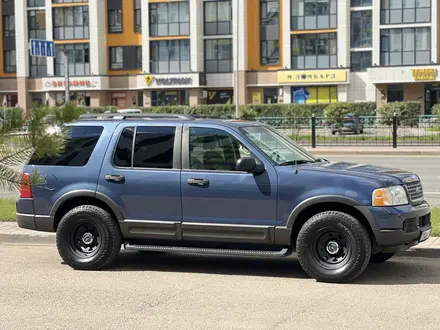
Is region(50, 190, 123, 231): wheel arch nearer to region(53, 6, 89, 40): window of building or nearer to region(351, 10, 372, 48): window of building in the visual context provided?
region(351, 10, 372, 48): window of building

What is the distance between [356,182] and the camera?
7531 millimetres

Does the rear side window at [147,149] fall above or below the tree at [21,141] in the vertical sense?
below

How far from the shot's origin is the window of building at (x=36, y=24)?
2645 inches

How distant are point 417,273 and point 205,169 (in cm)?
252

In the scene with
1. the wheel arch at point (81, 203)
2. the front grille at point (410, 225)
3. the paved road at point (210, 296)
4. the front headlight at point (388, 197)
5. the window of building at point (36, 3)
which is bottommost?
the paved road at point (210, 296)

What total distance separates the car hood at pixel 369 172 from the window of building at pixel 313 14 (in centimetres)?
5393

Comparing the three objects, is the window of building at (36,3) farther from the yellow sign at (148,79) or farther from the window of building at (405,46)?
the window of building at (405,46)

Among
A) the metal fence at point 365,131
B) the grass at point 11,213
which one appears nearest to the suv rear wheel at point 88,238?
the grass at point 11,213

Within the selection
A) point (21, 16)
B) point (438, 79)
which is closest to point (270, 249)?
point (438, 79)

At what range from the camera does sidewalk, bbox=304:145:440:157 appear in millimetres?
27672

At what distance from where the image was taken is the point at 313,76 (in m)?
59.9

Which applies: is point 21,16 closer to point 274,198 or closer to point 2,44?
point 2,44

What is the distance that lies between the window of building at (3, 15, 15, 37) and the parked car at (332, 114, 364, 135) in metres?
45.5

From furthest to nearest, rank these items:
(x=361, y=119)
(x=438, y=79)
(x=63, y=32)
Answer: (x=63, y=32) → (x=438, y=79) → (x=361, y=119)
